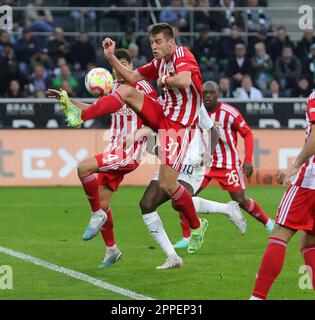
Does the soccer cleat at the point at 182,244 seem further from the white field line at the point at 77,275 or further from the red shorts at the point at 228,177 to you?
the white field line at the point at 77,275

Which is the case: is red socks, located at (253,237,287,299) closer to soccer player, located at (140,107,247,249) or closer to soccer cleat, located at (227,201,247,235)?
soccer player, located at (140,107,247,249)

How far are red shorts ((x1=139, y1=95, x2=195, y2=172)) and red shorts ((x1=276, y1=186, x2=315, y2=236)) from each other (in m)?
2.32

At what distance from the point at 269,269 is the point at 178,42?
49.5 ft

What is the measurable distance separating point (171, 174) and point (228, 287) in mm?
1278

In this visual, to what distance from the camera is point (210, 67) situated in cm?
2136

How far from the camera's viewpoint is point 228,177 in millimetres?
12188

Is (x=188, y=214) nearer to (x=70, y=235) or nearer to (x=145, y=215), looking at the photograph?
(x=145, y=215)

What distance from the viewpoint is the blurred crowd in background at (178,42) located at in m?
20.5

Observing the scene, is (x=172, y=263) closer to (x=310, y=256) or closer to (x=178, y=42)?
(x=310, y=256)

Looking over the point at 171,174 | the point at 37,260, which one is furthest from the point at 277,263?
the point at 37,260

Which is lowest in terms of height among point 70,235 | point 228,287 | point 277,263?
point 70,235

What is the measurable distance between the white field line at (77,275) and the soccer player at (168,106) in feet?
2.85

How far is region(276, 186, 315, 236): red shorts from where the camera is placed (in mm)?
6953

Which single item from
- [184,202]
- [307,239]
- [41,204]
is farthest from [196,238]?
[41,204]
